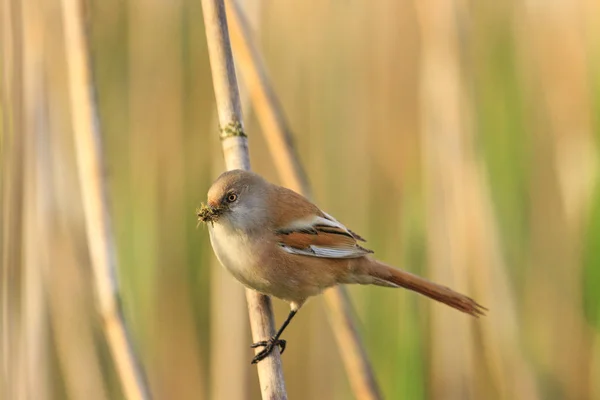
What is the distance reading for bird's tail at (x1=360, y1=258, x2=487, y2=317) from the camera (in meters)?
1.66

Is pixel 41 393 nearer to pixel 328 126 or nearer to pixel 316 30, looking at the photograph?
pixel 328 126

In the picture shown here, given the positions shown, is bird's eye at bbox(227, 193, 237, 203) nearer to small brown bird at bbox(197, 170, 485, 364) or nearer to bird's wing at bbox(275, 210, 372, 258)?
small brown bird at bbox(197, 170, 485, 364)

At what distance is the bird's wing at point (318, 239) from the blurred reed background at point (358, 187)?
390mm

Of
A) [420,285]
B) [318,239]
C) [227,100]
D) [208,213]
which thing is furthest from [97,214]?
[420,285]

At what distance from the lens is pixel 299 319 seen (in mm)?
2461

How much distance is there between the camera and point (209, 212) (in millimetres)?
1516

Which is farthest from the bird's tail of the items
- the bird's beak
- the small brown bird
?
the bird's beak

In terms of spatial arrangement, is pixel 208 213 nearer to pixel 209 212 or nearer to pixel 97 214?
pixel 209 212

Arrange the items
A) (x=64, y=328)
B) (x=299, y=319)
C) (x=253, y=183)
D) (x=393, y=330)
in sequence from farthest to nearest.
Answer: (x=299, y=319)
(x=393, y=330)
(x=64, y=328)
(x=253, y=183)

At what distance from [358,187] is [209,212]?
103 cm

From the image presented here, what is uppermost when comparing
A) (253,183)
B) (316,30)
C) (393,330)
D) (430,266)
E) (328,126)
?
(316,30)

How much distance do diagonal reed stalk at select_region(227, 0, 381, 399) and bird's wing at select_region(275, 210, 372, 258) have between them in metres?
0.09

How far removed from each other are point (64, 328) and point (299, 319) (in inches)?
32.2

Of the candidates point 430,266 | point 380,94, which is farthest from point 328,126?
point 430,266
